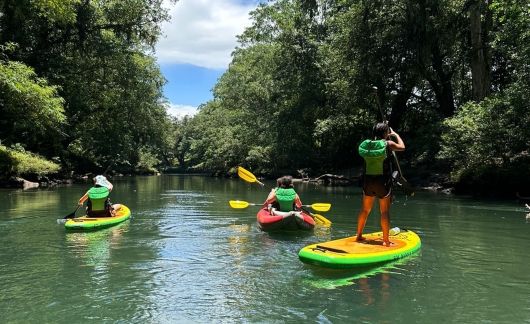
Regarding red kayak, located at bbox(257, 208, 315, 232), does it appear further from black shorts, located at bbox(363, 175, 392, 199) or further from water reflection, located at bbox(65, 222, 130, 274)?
water reflection, located at bbox(65, 222, 130, 274)

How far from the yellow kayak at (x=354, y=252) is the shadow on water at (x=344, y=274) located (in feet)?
0.32

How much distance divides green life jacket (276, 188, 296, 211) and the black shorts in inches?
133

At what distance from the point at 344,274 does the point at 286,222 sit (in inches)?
136

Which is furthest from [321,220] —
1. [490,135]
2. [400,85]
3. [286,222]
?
[400,85]

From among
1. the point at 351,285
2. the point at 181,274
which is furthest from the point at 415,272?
the point at 181,274

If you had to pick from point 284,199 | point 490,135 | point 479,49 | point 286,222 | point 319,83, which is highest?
point 319,83

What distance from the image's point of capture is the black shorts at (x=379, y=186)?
24.5ft

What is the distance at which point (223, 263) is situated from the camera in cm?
754

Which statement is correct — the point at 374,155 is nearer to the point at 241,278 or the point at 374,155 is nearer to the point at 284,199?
the point at 241,278

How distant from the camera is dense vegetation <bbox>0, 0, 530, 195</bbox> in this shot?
763 inches

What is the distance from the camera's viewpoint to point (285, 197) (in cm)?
1074

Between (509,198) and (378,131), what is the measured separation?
1402 cm

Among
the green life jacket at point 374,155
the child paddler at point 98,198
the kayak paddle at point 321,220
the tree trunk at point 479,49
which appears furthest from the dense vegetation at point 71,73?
the green life jacket at point 374,155

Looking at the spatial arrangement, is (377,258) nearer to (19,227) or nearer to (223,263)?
(223,263)
